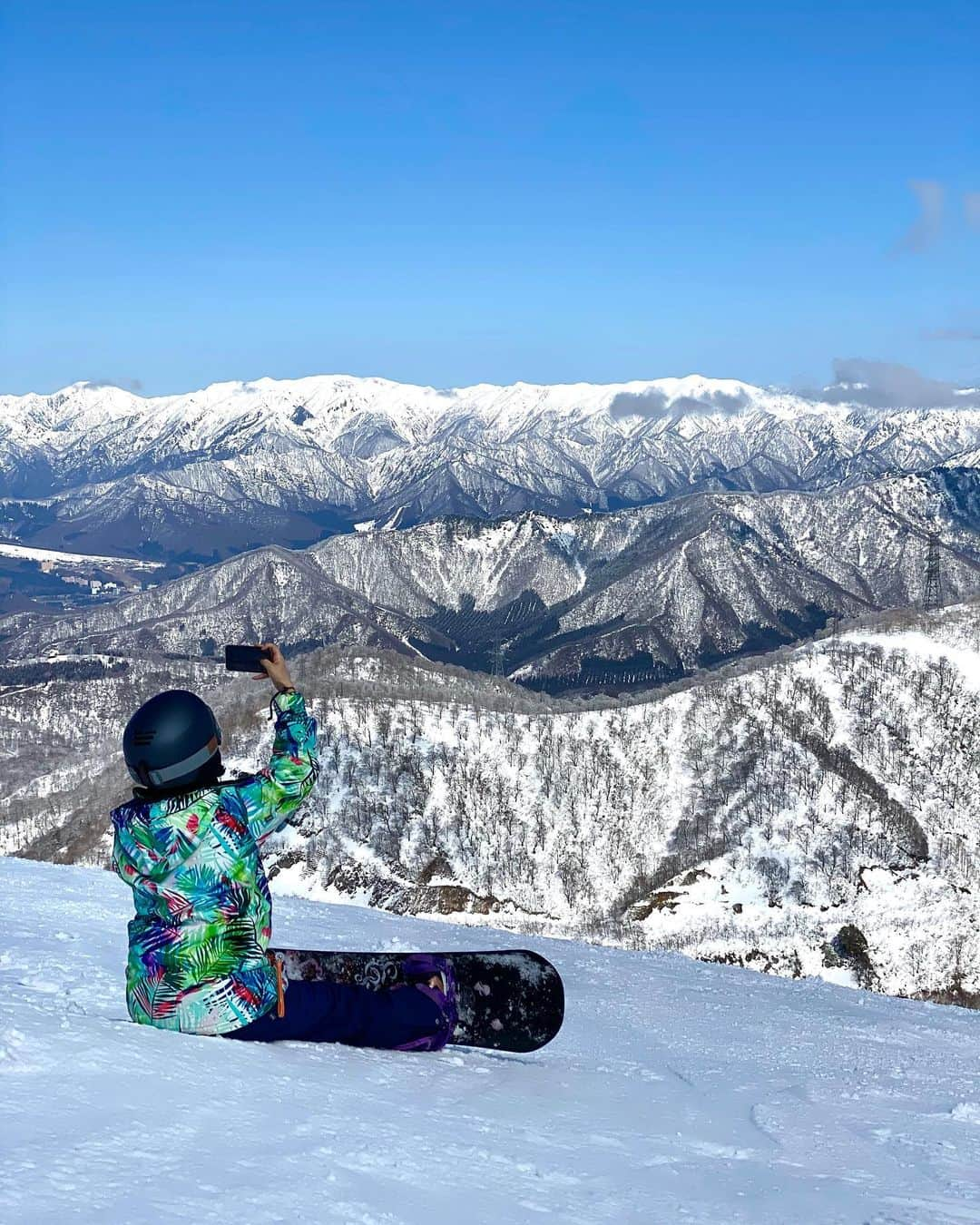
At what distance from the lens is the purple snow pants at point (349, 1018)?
766 cm

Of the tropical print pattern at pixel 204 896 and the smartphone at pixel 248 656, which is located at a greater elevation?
the smartphone at pixel 248 656

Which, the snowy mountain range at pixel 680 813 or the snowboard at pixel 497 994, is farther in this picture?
the snowy mountain range at pixel 680 813

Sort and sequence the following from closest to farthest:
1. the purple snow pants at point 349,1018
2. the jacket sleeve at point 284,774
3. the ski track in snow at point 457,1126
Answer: the ski track in snow at point 457,1126 → the jacket sleeve at point 284,774 → the purple snow pants at point 349,1018

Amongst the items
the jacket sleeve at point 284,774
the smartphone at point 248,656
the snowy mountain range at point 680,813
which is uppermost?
the smartphone at point 248,656

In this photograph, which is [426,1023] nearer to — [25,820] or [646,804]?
[646,804]

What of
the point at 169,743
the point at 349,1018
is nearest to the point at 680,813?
the point at 349,1018

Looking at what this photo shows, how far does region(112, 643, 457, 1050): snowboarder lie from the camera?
6898 mm

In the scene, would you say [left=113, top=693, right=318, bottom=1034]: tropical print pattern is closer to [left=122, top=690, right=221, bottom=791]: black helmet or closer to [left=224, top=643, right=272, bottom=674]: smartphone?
[left=122, top=690, right=221, bottom=791]: black helmet

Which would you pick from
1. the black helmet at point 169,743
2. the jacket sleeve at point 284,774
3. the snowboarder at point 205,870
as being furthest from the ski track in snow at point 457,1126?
the black helmet at point 169,743

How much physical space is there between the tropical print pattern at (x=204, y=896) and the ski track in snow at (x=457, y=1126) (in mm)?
295

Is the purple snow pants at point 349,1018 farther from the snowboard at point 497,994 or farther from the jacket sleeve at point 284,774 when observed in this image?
the jacket sleeve at point 284,774

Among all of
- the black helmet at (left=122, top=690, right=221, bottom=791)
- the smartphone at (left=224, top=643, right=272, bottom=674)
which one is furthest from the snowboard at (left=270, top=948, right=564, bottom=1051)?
the black helmet at (left=122, top=690, right=221, bottom=791)

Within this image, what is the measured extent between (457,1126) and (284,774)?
2702mm

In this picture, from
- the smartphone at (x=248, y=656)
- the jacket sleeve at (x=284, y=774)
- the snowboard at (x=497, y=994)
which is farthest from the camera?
the snowboard at (x=497, y=994)
